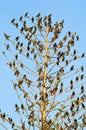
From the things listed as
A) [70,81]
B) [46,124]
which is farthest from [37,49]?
[46,124]

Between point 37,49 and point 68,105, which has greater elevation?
point 37,49

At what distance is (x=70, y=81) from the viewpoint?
15.0 metres

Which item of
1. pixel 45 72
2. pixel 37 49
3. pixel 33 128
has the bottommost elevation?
pixel 33 128

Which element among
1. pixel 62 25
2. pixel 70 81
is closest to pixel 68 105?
pixel 70 81

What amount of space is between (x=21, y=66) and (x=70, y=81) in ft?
6.32

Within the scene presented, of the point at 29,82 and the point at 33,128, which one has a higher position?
the point at 29,82

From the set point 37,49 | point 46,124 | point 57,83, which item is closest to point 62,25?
point 37,49

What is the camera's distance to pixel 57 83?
1532 cm

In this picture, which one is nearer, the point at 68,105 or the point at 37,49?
the point at 68,105

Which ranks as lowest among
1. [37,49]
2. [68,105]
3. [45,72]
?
[68,105]

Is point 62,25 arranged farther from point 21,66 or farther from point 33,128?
point 33,128

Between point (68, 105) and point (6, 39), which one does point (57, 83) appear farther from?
point (6, 39)

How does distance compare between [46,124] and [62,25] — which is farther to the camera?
[62,25]

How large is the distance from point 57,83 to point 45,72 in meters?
0.61
